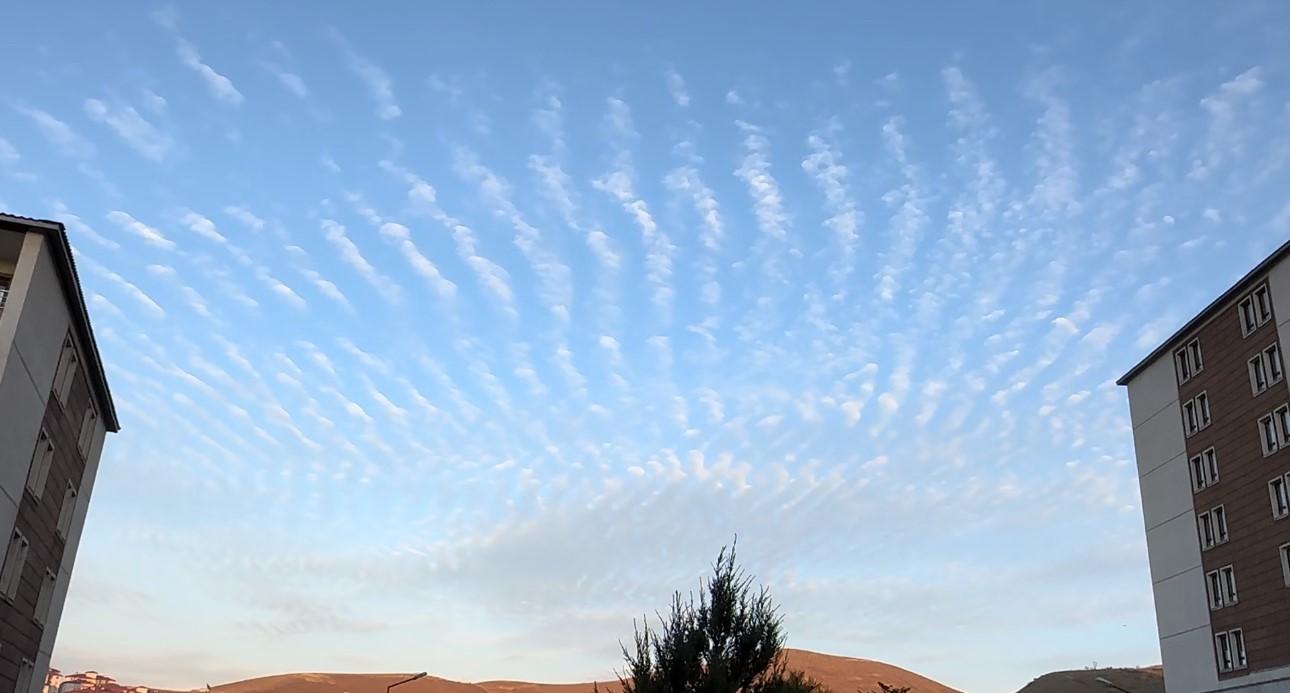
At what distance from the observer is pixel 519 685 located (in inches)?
6791

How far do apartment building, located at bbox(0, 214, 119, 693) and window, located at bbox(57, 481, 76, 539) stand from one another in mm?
53

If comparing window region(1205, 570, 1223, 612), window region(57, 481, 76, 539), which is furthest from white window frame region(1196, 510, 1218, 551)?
window region(57, 481, 76, 539)

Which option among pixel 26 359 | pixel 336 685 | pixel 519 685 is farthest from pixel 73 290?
pixel 519 685

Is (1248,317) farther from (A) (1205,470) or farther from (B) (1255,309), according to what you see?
(A) (1205,470)

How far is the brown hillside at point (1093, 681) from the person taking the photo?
3792 inches

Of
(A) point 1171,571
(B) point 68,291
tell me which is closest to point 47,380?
(B) point 68,291

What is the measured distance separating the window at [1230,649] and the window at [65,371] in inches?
1611

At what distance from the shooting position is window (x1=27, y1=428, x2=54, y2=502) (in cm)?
2859

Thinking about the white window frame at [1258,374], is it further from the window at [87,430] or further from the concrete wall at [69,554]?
the concrete wall at [69,554]

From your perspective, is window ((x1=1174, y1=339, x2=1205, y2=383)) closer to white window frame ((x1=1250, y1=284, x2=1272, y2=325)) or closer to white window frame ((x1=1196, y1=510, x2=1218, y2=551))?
white window frame ((x1=1250, y1=284, x2=1272, y2=325))

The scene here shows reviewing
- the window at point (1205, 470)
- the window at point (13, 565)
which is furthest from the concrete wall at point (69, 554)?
the window at point (1205, 470)

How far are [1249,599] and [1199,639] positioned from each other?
13.9 feet

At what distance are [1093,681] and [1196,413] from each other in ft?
230

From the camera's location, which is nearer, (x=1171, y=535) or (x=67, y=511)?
(x=67, y=511)
